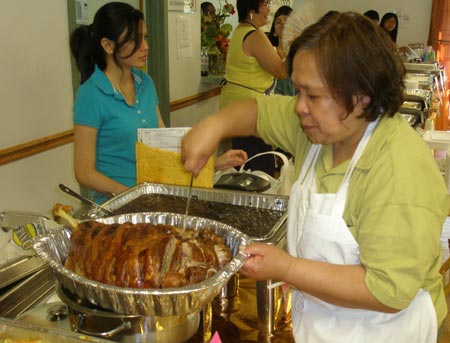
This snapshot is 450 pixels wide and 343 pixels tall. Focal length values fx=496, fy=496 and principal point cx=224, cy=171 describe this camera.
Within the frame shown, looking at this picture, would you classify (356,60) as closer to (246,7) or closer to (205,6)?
(246,7)

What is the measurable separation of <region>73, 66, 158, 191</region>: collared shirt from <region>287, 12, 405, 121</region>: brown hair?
3.37 feet

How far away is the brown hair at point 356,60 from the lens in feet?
2.72

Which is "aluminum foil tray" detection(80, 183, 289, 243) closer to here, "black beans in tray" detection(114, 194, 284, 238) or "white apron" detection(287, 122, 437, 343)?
"black beans in tray" detection(114, 194, 284, 238)

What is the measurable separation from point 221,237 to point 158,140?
0.63 metres

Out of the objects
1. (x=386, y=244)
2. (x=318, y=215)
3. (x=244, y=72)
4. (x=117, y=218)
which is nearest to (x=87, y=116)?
(x=117, y=218)

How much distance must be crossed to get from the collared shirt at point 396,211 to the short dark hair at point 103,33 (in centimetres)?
113

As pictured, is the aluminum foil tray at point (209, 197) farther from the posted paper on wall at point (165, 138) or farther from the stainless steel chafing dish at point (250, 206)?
the posted paper on wall at point (165, 138)

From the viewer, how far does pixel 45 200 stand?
8.66 feet

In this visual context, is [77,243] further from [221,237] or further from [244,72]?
[244,72]

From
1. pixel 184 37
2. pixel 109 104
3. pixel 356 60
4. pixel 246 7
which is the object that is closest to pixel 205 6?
pixel 184 37

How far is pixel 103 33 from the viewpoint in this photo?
5.72 ft

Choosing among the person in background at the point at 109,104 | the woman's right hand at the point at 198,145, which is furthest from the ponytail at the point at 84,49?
the woman's right hand at the point at 198,145

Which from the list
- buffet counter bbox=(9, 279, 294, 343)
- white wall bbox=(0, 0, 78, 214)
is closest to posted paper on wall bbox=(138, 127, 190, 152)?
buffet counter bbox=(9, 279, 294, 343)

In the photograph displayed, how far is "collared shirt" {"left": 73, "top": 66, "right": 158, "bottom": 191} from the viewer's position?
1.73 m
